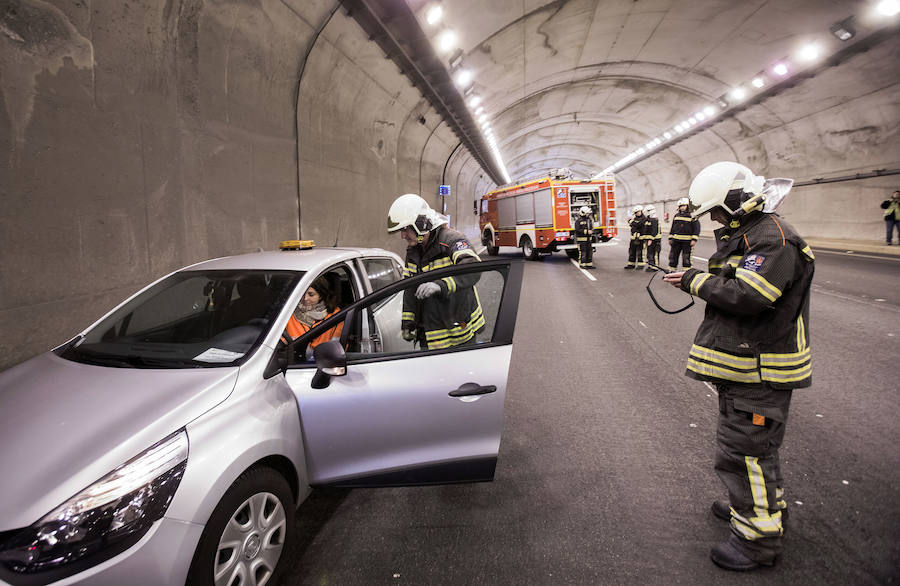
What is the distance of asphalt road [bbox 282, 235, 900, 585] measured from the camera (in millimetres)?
2201

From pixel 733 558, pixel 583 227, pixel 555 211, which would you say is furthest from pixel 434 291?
pixel 555 211

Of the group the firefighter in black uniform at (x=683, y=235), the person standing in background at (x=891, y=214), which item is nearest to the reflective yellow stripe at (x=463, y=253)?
the firefighter in black uniform at (x=683, y=235)

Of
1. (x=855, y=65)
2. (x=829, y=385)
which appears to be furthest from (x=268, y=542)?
(x=855, y=65)

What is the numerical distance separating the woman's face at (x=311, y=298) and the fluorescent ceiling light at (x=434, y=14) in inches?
288

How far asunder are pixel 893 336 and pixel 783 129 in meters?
16.7

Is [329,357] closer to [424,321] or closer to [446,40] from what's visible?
[424,321]

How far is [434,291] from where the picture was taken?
3000mm

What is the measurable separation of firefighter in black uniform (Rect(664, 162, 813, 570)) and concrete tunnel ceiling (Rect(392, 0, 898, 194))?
7612 mm

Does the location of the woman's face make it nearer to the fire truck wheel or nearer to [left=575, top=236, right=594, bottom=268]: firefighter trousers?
[left=575, top=236, right=594, bottom=268]: firefighter trousers

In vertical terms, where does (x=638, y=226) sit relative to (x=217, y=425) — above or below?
above

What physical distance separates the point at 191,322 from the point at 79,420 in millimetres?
998

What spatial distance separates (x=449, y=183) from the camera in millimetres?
23375

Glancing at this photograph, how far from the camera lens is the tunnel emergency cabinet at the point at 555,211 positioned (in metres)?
15.9

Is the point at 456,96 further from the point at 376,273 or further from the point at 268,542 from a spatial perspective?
the point at 268,542
